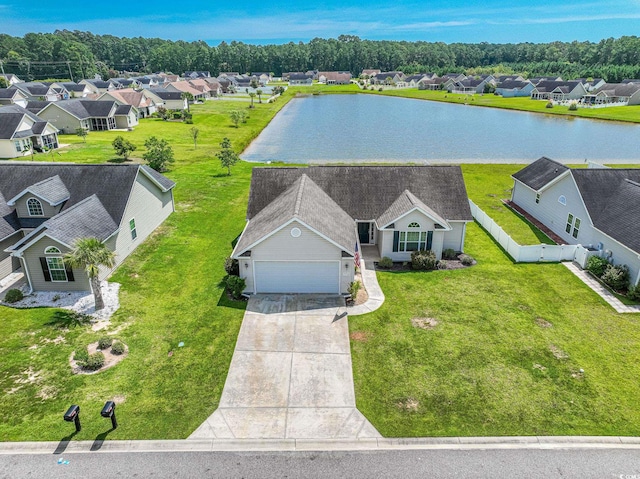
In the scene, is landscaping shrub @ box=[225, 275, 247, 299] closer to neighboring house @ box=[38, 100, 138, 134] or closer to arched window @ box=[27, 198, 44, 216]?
arched window @ box=[27, 198, 44, 216]

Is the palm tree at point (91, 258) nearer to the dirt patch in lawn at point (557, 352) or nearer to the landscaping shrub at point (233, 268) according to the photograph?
the landscaping shrub at point (233, 268)

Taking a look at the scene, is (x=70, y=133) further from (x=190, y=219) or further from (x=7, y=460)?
(x=7, y=460)

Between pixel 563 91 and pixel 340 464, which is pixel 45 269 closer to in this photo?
pixel 340 464

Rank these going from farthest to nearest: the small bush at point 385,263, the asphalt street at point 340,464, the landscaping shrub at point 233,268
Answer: the small bush at point 385,263
the landscaping shrub at point 233,268
the asphalt street at point 340,464

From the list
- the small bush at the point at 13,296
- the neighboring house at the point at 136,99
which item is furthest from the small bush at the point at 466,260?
the neighboring house at the point at 136,99

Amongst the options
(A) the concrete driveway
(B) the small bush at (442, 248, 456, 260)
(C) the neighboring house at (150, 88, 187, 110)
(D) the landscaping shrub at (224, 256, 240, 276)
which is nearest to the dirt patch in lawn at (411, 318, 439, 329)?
(A) the concrete driveway

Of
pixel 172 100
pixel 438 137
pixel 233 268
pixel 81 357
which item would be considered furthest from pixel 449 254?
pixel 172 100
